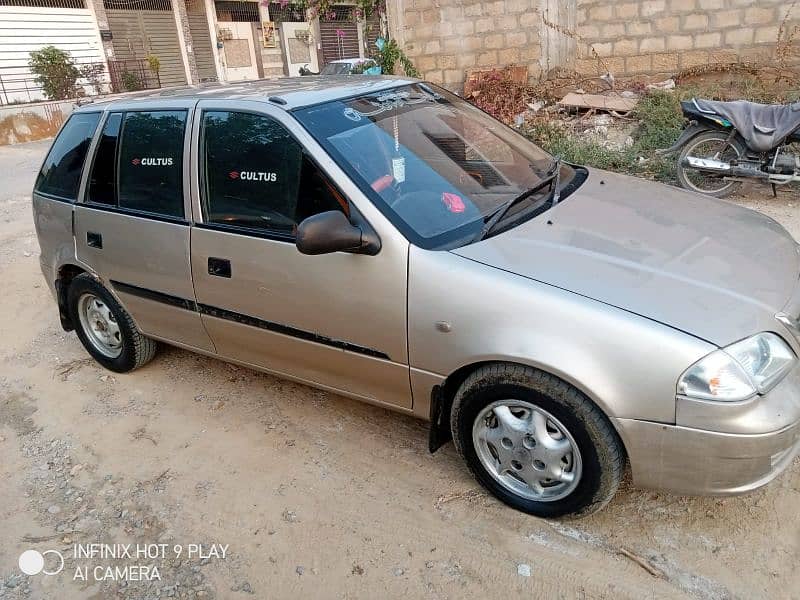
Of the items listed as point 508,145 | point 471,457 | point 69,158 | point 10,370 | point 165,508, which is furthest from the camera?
point 10,370

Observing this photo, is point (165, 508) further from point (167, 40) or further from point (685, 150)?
point (167, 40)

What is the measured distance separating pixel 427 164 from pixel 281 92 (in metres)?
0.90

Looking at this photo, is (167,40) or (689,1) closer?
(689,1)

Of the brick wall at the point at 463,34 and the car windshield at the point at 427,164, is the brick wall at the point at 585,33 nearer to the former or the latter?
the brick wall at the point at 463,34

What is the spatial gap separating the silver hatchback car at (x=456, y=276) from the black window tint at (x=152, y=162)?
12 millimetres

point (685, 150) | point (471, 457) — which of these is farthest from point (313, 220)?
point (685, 150)

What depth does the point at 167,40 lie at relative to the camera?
80.6ft

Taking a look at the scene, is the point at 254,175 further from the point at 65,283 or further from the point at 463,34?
the point at 463,34

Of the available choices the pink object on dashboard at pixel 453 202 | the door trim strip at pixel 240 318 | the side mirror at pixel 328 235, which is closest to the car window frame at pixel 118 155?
the door trim strip at pixel 240 318

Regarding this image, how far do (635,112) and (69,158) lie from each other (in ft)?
24.0

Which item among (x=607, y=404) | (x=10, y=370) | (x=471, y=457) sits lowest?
(x=10, y=370)

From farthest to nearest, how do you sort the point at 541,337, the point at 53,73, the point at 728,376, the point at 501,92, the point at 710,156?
the point at 53,73 < the point at 501,92 < the point at 710,156 < the point at 541,337 < the point at 728,376

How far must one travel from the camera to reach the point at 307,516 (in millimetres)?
2781

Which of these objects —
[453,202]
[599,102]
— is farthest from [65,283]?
[599,102]
